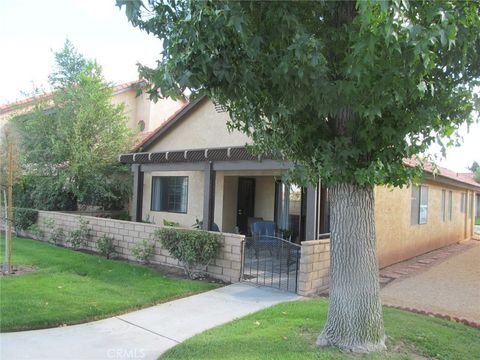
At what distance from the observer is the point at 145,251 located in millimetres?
10023

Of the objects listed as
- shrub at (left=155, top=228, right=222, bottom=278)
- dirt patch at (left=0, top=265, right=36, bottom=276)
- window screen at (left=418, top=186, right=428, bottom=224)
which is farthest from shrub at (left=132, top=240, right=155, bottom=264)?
window screen at (left=418, top=186, right=428, bottom=224)

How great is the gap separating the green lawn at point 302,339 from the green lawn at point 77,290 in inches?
73.6

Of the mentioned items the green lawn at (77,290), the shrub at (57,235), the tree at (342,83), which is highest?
the tree at (342,83)

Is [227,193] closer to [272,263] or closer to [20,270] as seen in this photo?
[272,263]

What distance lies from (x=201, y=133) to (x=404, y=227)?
6797mm

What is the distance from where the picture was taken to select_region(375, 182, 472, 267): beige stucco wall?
11.0 meters

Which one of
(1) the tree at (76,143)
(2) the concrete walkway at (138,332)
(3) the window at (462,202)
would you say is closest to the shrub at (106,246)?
(1) the tree at (76,143)

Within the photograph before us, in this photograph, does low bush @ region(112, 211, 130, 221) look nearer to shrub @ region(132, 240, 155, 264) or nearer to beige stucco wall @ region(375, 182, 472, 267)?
shrub @ region(132, 240, 155, 264)

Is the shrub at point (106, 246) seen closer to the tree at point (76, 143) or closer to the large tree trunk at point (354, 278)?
the tree at point (76, 143)

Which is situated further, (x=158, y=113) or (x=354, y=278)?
(x=158, y=113)

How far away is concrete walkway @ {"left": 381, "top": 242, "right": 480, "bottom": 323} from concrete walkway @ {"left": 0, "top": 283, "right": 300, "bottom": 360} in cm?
222

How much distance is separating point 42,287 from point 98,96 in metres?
9.04

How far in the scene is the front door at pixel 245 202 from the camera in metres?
14.4

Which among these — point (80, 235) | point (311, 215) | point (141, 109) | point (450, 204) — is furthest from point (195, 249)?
point (141, 109)
